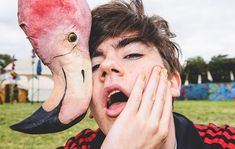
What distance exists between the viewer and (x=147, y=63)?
82.4 inches

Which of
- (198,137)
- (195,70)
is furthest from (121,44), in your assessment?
(195,70)

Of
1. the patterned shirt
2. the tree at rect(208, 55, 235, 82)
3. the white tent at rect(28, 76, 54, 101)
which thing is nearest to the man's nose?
the patterned shirt

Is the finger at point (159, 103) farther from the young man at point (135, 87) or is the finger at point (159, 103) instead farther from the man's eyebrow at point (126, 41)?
the man's eyebrow at point (126, 41)

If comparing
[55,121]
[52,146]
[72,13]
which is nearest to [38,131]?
[55,121]

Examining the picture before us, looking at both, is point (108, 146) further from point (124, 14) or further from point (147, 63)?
point (124, 14)

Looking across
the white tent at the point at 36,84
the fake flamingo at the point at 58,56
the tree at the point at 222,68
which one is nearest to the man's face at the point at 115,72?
the fake flamingo at the point at 58,56

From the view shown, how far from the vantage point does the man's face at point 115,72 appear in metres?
1.94

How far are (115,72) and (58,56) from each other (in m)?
0.31

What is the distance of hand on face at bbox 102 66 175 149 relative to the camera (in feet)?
5.40

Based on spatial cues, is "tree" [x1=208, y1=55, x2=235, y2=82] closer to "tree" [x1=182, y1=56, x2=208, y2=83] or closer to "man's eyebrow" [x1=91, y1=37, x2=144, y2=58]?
"tree" [x1=182, y1=56, x2=208, y2=83]

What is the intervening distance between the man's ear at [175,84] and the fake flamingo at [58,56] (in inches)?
28.7

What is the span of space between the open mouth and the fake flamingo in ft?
0.56

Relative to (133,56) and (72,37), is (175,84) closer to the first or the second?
(133,56)

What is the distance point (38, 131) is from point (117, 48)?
0.60 meters
